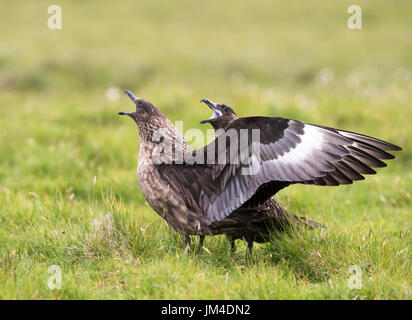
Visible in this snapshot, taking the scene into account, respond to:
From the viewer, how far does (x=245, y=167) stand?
11.6 feet

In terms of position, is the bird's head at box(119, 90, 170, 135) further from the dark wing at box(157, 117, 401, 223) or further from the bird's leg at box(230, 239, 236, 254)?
the bird's leg at box(230, 239, 236, 254)

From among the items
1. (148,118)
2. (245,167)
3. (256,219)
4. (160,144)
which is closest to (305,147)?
(245,167)

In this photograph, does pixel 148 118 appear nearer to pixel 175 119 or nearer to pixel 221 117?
pixel 221 117

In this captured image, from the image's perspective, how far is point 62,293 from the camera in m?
3.24

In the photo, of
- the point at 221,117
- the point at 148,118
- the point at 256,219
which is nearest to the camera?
the point at 256,219

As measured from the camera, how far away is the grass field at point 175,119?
11.5 feet

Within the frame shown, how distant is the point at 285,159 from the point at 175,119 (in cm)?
435

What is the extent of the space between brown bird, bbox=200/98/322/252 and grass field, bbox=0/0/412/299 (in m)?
0.09

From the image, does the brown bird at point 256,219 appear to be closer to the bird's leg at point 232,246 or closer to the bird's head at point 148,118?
the bird's leg at point 232,246

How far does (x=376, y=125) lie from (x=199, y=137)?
2.87 metres

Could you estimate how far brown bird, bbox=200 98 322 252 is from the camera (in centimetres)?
382

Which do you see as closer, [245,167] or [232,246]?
[245,167]

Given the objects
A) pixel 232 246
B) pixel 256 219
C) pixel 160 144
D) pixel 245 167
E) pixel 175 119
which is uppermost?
pixel 175 119

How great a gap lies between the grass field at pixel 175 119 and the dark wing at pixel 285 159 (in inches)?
19.4
